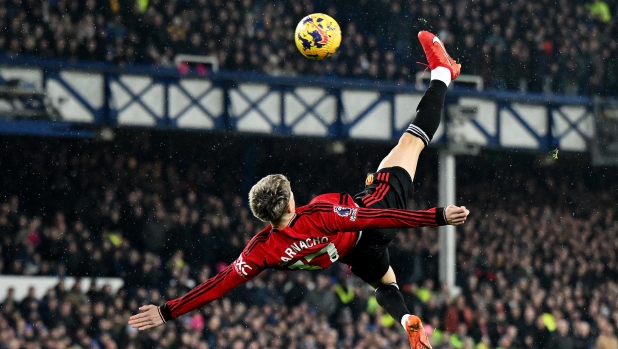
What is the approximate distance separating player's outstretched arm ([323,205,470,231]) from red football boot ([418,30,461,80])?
2.40 meters

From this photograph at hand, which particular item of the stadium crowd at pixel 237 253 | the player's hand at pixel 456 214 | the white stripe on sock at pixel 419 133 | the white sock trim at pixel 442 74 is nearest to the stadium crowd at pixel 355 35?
the stadium crowd at pixel 237 253

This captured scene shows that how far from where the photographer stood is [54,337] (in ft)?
45.9

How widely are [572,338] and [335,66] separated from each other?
6607 mm

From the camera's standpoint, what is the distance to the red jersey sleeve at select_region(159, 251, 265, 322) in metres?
7.82

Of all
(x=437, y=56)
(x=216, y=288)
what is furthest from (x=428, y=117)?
(x=216, y=288)

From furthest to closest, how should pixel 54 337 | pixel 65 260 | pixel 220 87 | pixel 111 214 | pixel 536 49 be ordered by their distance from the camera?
pixel 536 49, pixel 220 87, pixel 111 214, pixel 65 260, pixel 54 337

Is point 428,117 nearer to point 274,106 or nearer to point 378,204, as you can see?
point 378,204

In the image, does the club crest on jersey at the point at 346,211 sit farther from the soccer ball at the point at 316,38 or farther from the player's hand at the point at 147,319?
the soccer ball at the point at 316,38

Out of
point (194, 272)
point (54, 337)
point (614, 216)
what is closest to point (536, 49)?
point (614, 216)

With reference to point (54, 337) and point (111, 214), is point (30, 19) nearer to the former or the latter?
point (111, 214)

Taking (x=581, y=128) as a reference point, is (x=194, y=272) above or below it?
below

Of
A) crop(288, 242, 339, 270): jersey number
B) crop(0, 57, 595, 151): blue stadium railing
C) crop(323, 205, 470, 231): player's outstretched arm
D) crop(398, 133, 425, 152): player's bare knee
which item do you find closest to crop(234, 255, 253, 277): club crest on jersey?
crop(288, 242, 339, 270): jersey number

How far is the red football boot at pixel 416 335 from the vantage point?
794 centimetres

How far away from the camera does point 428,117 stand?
8.91 m
